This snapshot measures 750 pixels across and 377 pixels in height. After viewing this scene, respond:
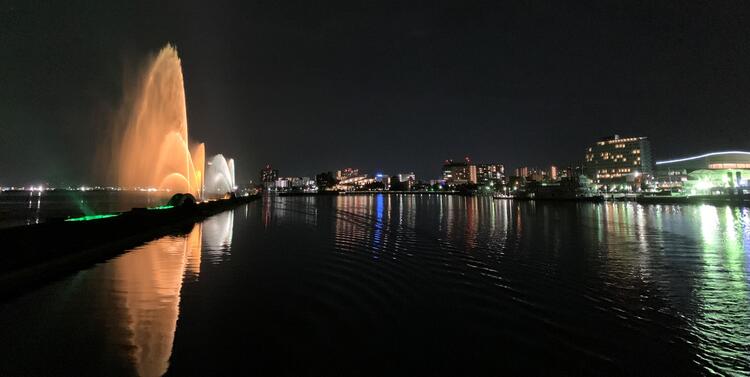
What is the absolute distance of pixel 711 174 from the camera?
101 meters

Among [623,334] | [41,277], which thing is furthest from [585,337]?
[41,277]

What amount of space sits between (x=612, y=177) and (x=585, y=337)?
193m

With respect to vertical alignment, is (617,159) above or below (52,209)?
above

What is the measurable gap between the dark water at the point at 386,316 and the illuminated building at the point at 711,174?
91.1m

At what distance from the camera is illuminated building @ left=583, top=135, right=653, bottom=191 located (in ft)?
558

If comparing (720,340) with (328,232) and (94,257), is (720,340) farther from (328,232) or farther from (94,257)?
(328,232)

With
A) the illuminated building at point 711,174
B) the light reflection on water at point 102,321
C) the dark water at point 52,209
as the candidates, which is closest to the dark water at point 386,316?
the light reflection on water at point 102,321

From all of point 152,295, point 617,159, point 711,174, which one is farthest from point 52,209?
point 617,159

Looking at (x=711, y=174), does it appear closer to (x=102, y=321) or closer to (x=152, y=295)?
(x=152, y=295)

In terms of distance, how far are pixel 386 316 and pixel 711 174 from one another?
4927 inches

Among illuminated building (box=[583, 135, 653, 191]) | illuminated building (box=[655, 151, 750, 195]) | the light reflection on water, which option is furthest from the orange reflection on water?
illuminated building (box=[583, 135, 653, 191])

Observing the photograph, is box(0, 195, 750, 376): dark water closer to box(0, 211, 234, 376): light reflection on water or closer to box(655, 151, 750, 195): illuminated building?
box(0, 211, 234, 376): light reflection on water

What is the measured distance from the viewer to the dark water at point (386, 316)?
6.45 m

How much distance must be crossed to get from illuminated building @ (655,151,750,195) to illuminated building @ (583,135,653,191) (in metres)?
29.1
